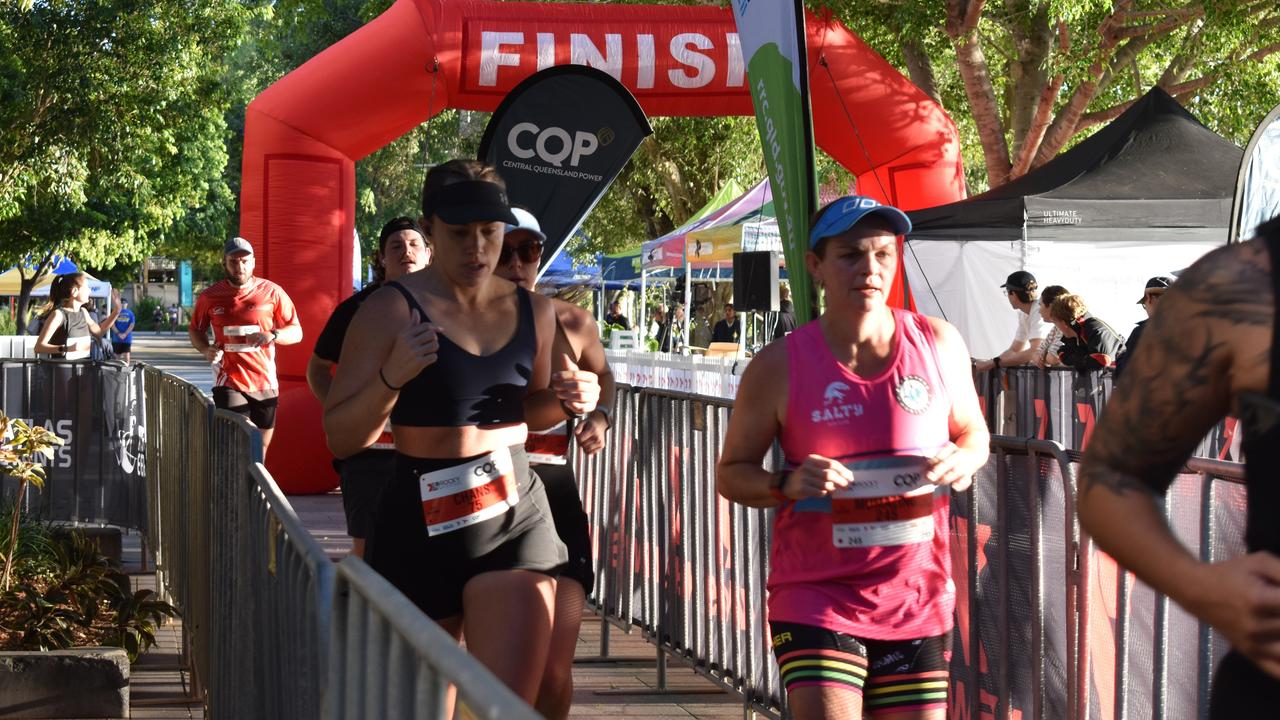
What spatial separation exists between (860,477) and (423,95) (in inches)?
401

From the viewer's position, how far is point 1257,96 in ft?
65.5

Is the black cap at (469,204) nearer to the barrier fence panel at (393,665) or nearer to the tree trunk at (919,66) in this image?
the barrier fence panel at (393,665)

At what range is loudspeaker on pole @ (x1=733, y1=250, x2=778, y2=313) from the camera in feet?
36.9

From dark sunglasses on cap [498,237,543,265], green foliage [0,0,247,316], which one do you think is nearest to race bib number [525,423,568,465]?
dark sunglasses on cap [498,237,543,265]

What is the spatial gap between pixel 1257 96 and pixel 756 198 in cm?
718

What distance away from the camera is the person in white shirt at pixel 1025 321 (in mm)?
12766

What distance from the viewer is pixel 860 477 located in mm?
3734

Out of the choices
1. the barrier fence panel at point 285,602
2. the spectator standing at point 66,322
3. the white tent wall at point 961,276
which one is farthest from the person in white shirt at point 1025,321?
the barrier fence panel at point 285,602

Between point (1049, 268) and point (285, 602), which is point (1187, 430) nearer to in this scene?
point (285, 602)

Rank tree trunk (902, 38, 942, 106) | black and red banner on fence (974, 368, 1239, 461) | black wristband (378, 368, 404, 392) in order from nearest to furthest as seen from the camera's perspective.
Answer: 1. black wristband (378, 368, 404, 392)
2. black and red banner on fence (974, 368, 1239, 461)
3. tree trunk (902, 38, 942, 106)

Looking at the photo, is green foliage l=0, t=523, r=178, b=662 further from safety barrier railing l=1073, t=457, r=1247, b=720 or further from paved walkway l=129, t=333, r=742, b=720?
safety barrier railing l=1073, t=457, r=1247, b=720

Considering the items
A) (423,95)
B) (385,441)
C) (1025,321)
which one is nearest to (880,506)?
(385,441)

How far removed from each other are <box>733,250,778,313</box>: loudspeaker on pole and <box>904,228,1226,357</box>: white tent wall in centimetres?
301

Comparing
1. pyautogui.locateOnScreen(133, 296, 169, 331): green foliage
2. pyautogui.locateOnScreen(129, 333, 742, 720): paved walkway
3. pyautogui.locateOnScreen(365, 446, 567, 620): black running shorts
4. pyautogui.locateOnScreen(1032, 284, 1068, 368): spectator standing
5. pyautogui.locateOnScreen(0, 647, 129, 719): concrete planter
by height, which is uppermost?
pyautogui.locateOnScreen(133, 296, 169, 331): green foliage
